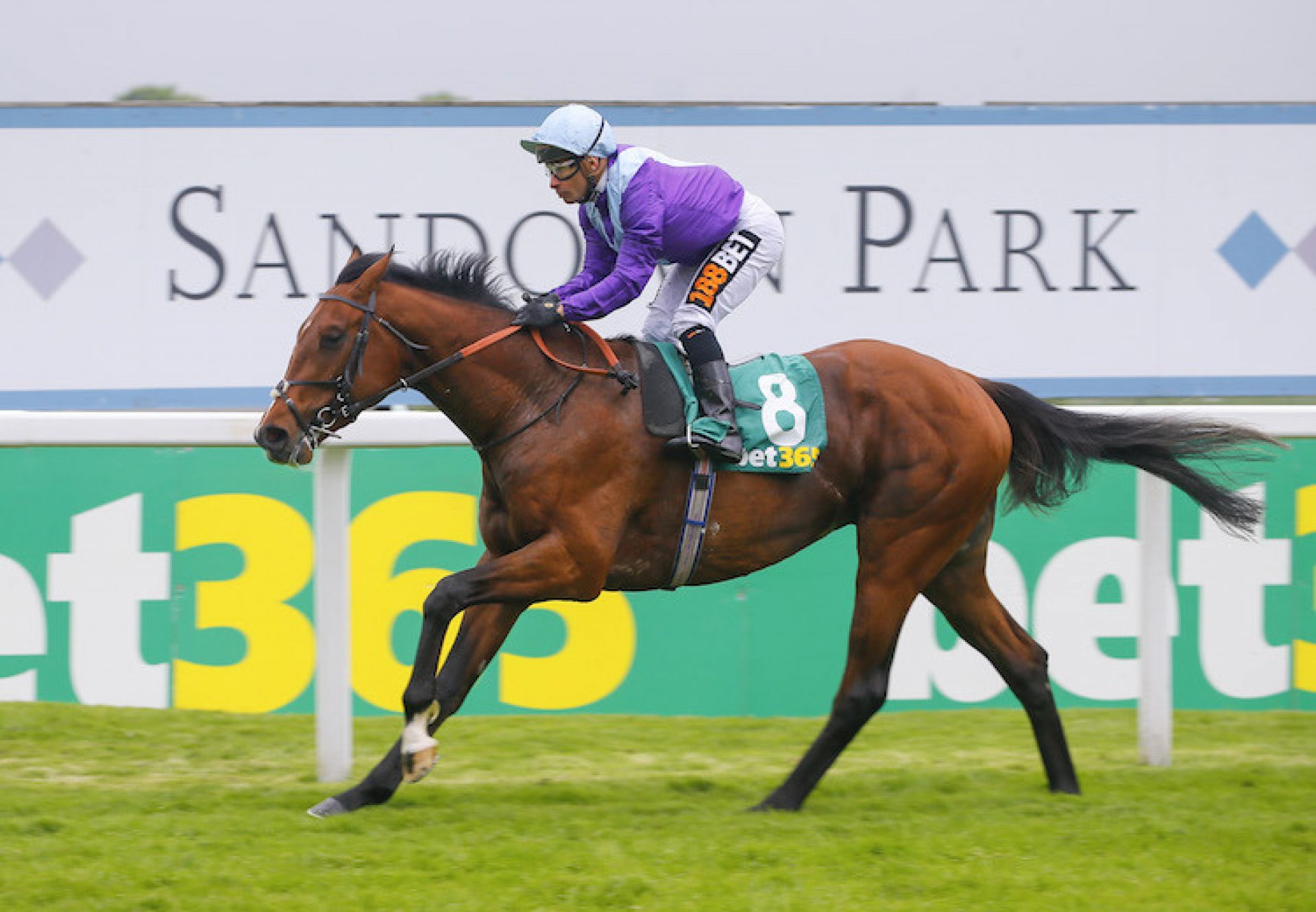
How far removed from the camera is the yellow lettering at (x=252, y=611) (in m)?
5.37

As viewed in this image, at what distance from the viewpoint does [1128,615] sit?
575 cm

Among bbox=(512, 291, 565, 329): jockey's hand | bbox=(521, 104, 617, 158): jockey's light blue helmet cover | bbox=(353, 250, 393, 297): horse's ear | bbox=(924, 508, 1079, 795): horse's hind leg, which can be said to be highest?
bbox=(521, 104, 617, 158): jockey's light blue helmet cover

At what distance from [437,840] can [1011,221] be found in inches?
227

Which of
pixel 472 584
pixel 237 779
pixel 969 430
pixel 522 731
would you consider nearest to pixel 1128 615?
pixel 969 430

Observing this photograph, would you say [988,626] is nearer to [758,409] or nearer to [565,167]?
[758,409]

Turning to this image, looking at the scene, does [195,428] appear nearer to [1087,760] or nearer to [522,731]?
[522,731]

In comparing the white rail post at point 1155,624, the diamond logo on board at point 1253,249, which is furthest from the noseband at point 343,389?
the diamond logo on board at point 1253,249

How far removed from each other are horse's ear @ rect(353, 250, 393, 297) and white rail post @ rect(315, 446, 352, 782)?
0.67 m

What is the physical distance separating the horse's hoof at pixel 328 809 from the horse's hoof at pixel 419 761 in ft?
0.97

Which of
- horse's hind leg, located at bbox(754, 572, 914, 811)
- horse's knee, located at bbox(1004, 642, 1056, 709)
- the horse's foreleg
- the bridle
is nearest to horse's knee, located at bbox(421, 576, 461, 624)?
the horse's foreleg

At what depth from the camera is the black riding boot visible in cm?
446

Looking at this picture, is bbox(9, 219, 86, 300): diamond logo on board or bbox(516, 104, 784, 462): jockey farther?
bbox(9, 219, 86, 300): diamond logo on board

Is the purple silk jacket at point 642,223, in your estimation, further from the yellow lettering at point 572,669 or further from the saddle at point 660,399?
the yellow lettering at point 572,669

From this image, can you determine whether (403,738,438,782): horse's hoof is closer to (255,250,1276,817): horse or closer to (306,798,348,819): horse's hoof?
(255,250,1276,817): horse
